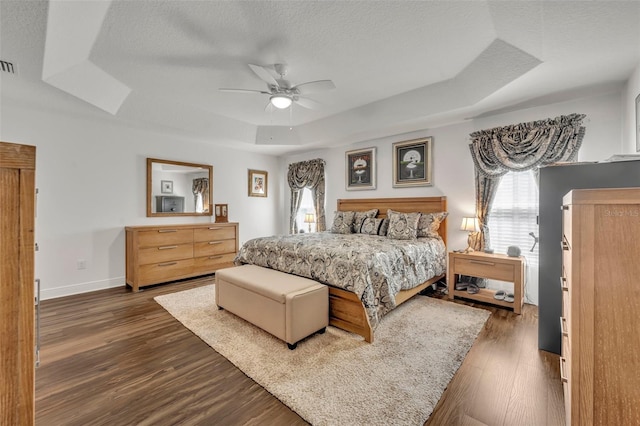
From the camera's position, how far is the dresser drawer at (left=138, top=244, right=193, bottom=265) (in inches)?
156

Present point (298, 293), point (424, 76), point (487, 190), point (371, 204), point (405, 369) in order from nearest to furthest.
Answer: point (405, 369) → point (298, 293) → point (424, 76) → point (487, 190) → point (371, 204)

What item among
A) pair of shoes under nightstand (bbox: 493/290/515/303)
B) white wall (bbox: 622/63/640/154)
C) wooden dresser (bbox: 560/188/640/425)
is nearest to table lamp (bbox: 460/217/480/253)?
pair of shoes under nightstand (bbox: 493/290/515/303)

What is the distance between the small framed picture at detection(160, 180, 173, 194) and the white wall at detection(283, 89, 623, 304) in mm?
2796

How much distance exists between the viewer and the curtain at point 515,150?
3.00 meters

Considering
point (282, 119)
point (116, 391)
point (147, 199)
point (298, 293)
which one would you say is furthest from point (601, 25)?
point (147, 199)

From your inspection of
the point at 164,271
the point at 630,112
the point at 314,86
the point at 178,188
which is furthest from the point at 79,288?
the point at 630,112

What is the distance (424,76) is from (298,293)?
2.78 metres

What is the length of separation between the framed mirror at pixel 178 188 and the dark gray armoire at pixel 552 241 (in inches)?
199

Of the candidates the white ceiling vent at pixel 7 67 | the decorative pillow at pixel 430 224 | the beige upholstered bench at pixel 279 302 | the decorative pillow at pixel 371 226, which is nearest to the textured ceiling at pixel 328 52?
the white ceiling vent at pixel 7 67

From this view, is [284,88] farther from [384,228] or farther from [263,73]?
[384,228]

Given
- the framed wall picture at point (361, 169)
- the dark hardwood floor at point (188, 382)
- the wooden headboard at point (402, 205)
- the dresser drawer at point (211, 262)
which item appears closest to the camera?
the dark hardwood floor at point (188, 382)

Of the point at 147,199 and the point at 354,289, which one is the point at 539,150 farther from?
the point at 147,199

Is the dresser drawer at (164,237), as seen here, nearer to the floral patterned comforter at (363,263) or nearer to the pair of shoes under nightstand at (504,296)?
the floral patterned comforter at (363,263)

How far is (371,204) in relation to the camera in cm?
483
